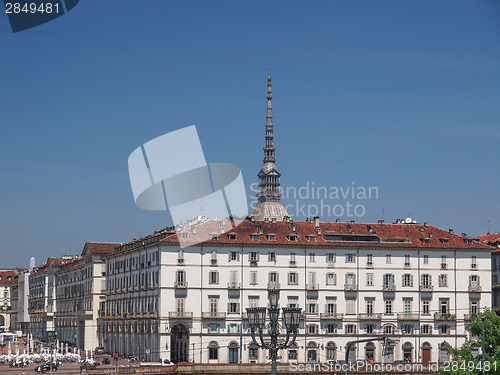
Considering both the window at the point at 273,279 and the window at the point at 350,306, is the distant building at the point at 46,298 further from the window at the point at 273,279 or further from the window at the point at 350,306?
the window at the point at 350,306

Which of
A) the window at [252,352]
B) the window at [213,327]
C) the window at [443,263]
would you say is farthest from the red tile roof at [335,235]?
the window at [252,352]

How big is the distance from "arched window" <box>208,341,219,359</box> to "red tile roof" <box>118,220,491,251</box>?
466 inches

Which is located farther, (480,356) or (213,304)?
(213,304)

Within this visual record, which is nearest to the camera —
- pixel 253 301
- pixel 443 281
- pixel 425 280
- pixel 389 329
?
pixel 253 301

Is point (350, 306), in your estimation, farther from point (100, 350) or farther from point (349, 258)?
point (100, 350)

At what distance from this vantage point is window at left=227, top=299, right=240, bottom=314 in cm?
11762

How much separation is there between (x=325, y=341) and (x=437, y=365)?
13.8 metres

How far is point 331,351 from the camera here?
119062 millimetres

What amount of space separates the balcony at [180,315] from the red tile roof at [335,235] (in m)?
8.22

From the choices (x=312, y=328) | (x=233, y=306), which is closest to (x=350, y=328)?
(x=312, y=328)

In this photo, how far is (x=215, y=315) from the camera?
117 meters

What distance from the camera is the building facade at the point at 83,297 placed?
147m

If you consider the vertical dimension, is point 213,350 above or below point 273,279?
below

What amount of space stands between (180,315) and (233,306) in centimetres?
654
